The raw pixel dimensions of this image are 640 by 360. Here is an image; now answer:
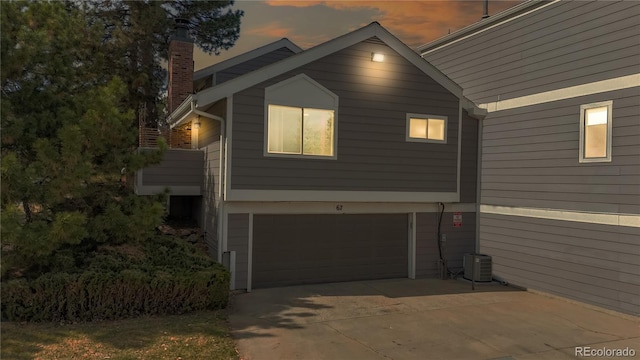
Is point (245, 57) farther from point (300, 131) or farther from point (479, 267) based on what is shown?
point (479, 267)

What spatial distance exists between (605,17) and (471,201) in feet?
17.4

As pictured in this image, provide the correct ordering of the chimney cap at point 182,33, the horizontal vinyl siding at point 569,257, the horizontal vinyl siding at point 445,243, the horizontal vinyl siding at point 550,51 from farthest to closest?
the chimney cap at point 182,33 < the horizontal vinyl siding at point 445,243 < the horizontal vinyl siding at point 550,51 < the horizontal vinyl siding at point 569,257

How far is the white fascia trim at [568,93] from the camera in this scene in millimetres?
8375

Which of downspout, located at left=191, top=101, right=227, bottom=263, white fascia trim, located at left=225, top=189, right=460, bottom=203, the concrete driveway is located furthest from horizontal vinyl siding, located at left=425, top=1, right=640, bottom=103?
downspout, located at left=191, top=101, right=227, bottom=263

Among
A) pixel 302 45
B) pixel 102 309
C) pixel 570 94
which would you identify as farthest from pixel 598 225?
pixel 302 45

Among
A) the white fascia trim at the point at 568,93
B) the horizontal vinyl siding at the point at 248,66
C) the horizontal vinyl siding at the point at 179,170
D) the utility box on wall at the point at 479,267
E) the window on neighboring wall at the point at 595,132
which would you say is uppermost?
the horizontal vinyl siding at the point at 248,66

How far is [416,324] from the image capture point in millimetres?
7594

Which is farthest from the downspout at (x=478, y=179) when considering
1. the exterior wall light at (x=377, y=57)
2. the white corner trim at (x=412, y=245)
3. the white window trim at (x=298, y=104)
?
the white window trim at (x=298, y=104)

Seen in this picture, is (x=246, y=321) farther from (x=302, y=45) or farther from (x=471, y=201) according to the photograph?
(x=302, y=45)

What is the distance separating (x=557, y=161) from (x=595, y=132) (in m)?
1.03

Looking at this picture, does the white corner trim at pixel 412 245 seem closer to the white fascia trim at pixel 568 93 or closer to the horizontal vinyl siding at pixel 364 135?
the horizontal vinyl siding at pixel 364 135

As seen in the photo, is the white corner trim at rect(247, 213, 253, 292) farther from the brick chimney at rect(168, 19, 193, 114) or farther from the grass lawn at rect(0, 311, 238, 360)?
the brick chimney at rect(168, 19, 193, 114)

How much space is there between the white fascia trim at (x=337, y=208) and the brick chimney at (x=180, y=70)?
6.47m

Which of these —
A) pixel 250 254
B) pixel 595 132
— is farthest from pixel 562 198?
pixel 250 254
